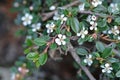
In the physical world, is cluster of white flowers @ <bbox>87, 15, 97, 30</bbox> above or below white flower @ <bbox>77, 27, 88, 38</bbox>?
above

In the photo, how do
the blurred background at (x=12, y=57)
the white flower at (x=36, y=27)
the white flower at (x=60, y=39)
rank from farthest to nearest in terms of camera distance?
the blurred background at (x=12, y=57) → the white flower at (x=36, y=27) → the white flower at (x=60, y=39)

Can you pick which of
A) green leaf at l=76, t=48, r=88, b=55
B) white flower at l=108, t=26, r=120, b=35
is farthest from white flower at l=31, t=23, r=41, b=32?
white flower at l=108, t=26, r=120, b=35

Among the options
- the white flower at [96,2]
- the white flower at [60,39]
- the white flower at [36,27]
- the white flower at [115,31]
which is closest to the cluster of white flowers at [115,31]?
the white flower at [115,31]

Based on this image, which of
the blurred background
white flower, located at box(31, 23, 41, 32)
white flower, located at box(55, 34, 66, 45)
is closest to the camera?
white flower, located at box(55, 34, 66, 45)

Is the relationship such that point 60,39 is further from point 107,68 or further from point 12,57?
point 12,57

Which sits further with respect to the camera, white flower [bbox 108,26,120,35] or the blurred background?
the blurred background

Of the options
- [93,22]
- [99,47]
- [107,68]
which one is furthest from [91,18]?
[107,68]

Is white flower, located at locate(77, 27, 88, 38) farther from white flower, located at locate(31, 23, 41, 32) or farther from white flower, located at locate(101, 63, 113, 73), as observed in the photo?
white flower, located at locate(31, 23, 41, 32)

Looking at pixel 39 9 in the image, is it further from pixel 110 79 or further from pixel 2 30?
pixel 2 30

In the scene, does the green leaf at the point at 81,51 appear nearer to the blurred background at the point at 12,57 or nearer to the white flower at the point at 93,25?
the white flower at the point at 93,25
